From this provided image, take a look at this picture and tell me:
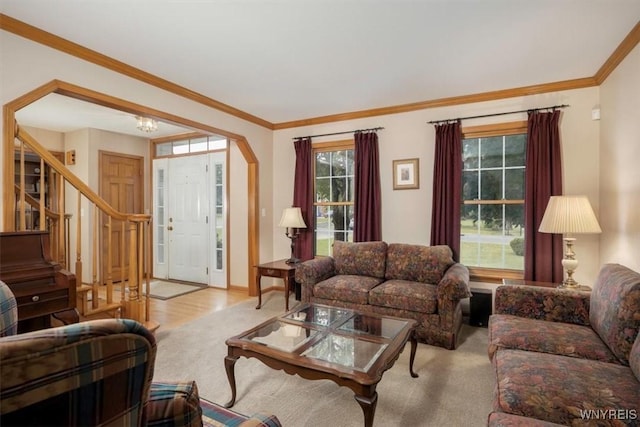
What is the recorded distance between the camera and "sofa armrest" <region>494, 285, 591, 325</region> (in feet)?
7.45

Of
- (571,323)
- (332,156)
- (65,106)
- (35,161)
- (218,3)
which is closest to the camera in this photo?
(218,3)

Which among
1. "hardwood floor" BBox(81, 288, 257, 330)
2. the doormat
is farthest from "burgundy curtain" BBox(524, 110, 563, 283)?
the doormat

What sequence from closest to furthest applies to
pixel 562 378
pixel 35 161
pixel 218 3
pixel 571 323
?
pixel 562 378, pixel 218 3, pixel 571 323, pixel 35 161

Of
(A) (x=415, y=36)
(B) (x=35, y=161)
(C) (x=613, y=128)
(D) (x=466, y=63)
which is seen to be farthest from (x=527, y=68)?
(B) (x=35, y=161)

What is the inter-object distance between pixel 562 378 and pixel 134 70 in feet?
12.6

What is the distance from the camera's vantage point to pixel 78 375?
52 centimetres

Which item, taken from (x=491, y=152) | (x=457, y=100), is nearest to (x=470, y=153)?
(x=491, y=152)

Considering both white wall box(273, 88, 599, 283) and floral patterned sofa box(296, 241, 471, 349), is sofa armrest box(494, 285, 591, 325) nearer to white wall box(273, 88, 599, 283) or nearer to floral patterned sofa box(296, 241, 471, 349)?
floral patterned sofa box(296, 241, 471, 349)

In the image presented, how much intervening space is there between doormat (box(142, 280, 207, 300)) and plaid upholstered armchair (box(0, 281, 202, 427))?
14.7ft

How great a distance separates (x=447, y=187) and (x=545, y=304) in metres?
1.71

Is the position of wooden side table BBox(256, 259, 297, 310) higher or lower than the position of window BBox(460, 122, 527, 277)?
lower

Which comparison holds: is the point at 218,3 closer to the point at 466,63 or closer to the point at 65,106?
the point at 466,63

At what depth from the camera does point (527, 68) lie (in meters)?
3.00

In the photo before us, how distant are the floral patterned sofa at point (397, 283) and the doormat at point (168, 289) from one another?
7.49 ft
